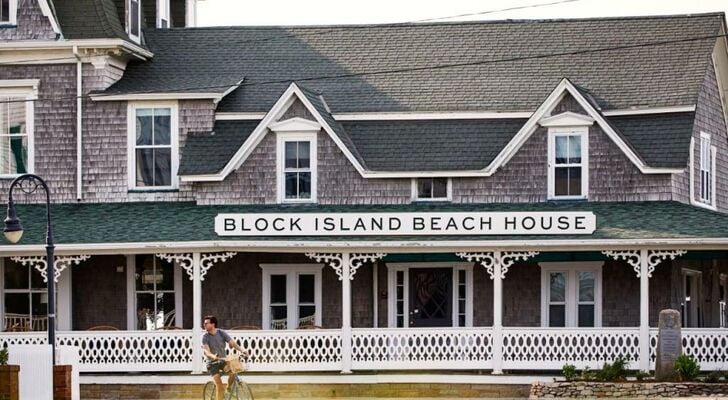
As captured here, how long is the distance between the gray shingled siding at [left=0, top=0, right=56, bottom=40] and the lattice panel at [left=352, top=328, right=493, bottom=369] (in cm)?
1038

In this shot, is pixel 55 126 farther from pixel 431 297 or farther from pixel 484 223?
pixel 484 223

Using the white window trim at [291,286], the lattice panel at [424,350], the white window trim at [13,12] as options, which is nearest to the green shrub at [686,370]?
the lattice panel at [424,350]

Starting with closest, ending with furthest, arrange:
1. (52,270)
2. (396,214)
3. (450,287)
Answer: (52,270) → (396,214) → (450,287)

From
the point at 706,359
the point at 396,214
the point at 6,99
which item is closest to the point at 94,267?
the point at 6,99

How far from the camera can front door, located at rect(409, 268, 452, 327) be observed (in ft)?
142

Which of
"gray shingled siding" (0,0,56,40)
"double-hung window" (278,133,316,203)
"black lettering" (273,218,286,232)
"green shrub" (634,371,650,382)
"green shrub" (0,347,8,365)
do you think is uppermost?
"gray shingled siding" (0,0,56,40)

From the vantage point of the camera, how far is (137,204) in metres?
44.0

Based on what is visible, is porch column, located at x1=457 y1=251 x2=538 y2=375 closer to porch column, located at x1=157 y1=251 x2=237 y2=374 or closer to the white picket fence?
the white picket fence

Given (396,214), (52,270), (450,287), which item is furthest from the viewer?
(450,287)

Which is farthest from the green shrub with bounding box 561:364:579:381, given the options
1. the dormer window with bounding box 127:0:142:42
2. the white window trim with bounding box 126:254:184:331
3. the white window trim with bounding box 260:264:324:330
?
the dormer window with bounding box 127:0:142:42

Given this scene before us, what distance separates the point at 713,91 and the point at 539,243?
864 cm

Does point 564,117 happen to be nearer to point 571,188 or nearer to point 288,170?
point 571,188

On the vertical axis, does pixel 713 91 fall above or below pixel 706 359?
above

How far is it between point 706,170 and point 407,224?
8902 mm
